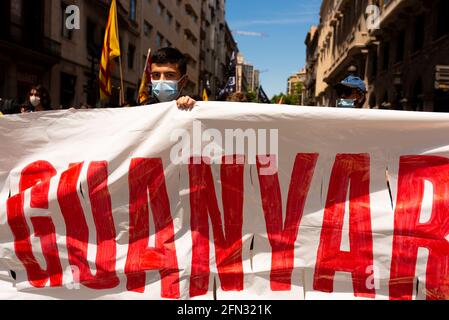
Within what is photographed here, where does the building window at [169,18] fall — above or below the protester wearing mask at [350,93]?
above

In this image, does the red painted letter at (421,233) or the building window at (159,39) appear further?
the building window at (159,39)

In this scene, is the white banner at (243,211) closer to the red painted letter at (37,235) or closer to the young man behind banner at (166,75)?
the red painted letter at (37,235)

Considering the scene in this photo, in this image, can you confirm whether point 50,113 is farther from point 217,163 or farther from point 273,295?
point 273,295

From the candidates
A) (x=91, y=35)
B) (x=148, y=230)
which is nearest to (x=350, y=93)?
(x=148, y=230)

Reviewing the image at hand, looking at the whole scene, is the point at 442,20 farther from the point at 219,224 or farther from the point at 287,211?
the point at 219,224

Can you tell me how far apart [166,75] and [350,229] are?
5.17ft

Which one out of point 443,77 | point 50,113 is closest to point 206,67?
point 443,77

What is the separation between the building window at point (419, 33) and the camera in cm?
1891

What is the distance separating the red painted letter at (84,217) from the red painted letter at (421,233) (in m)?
1.68

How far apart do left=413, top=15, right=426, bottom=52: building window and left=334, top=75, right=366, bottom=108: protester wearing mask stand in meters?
16.8

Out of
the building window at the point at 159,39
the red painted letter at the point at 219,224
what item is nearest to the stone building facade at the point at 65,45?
the building window at the point at 159,39

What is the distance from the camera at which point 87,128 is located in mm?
2875

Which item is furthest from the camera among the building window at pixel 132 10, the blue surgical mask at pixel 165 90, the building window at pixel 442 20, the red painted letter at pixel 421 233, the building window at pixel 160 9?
the building window at pixel 160 9
